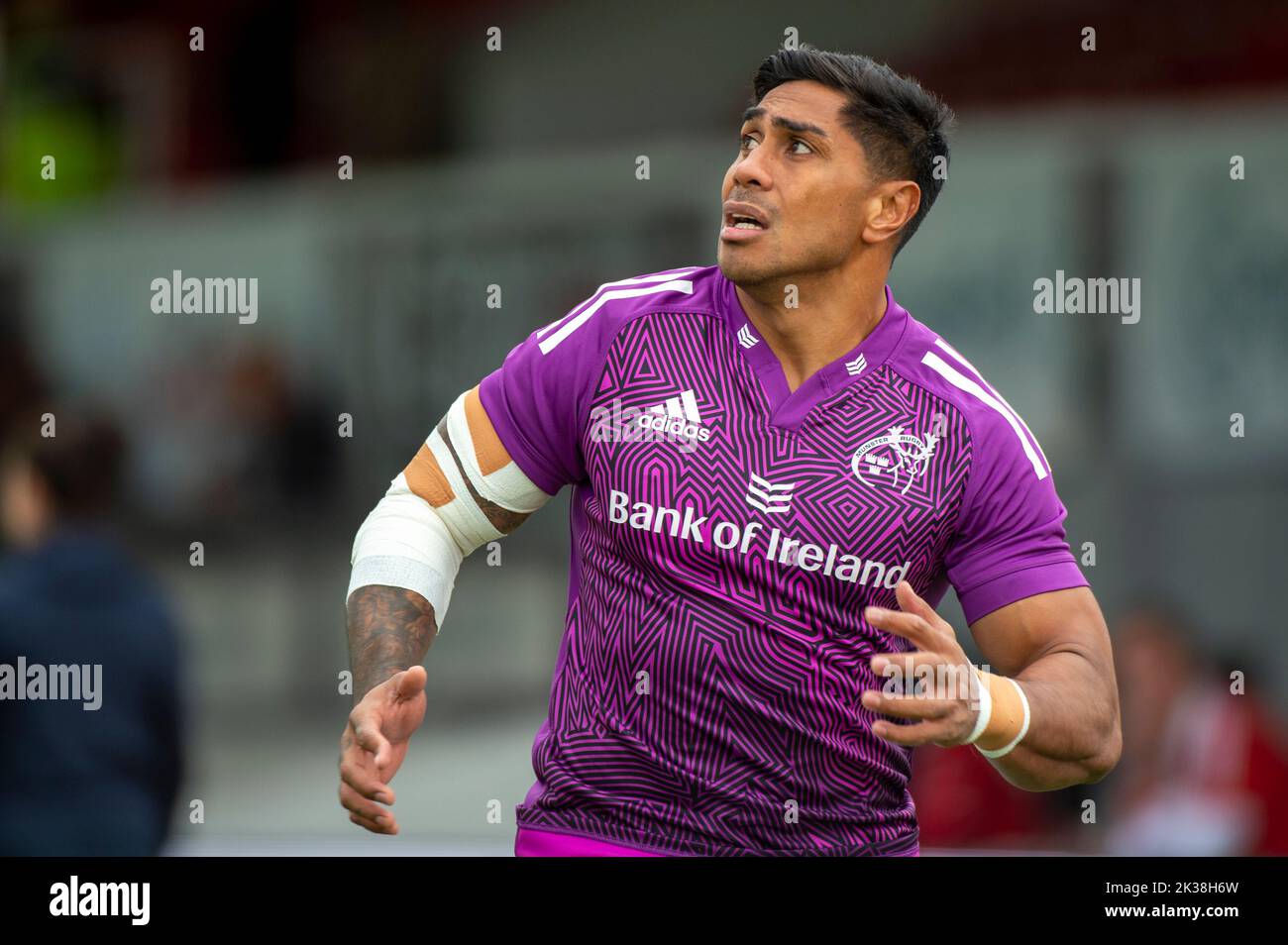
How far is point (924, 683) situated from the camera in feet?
10.2

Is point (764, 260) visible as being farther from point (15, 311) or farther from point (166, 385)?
point (15, 311)

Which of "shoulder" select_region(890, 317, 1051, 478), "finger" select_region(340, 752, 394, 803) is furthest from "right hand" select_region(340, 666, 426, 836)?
Answer: "shoulder" select_region(890, 317, 1051, 478)

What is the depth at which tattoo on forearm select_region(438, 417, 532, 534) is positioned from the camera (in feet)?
11.9

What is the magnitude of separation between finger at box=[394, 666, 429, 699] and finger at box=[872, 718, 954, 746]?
837mm

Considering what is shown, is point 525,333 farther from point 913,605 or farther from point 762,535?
point 913,605

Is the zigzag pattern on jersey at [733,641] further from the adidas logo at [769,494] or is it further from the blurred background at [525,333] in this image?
the blurred background at [525,333]

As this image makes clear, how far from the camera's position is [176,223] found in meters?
12.7

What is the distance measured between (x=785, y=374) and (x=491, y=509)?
0.66 m

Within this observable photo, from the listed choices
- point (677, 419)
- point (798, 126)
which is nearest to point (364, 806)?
point (677, 419)

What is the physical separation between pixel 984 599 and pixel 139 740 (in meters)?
2.72
